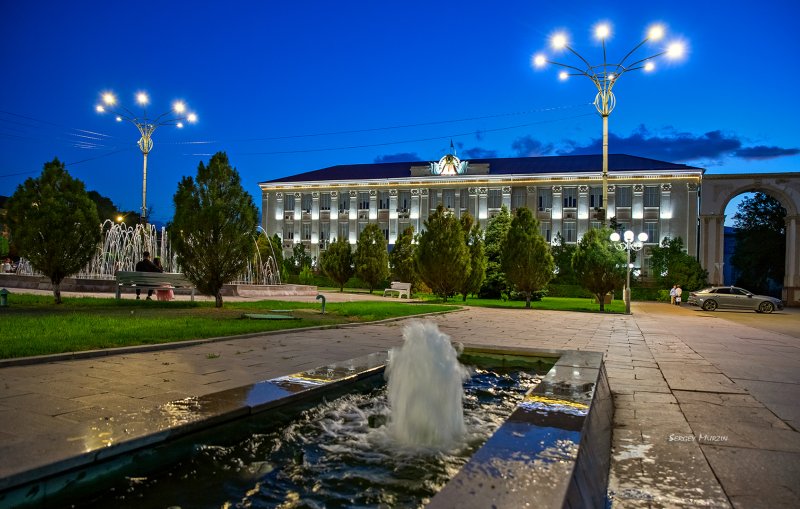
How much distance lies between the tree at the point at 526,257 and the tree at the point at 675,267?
96.0ft

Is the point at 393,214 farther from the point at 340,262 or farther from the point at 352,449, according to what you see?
the point at 352,449

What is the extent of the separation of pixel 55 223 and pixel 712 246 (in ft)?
175

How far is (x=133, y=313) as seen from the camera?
12898mm

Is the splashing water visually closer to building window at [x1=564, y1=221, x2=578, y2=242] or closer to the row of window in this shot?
the row of window

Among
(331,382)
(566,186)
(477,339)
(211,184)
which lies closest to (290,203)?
(566,186)

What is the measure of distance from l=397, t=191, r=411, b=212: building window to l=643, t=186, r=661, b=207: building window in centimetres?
2658

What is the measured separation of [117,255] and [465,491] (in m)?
29.4

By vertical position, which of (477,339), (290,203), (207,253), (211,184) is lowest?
(477,339)

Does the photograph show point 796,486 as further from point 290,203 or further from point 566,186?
point 290,203

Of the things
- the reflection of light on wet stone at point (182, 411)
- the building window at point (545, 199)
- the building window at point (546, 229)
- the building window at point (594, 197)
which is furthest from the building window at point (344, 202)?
the reflection of light on wet stone at point (182, 411)

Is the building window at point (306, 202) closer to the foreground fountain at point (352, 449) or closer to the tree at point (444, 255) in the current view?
the tree at point (444, 255)

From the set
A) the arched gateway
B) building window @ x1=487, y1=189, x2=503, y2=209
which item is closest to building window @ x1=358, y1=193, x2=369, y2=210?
building window @ x1=487, y1=189, x2=503, y2=209

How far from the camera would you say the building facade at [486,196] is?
190ft

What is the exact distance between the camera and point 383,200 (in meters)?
68.2
